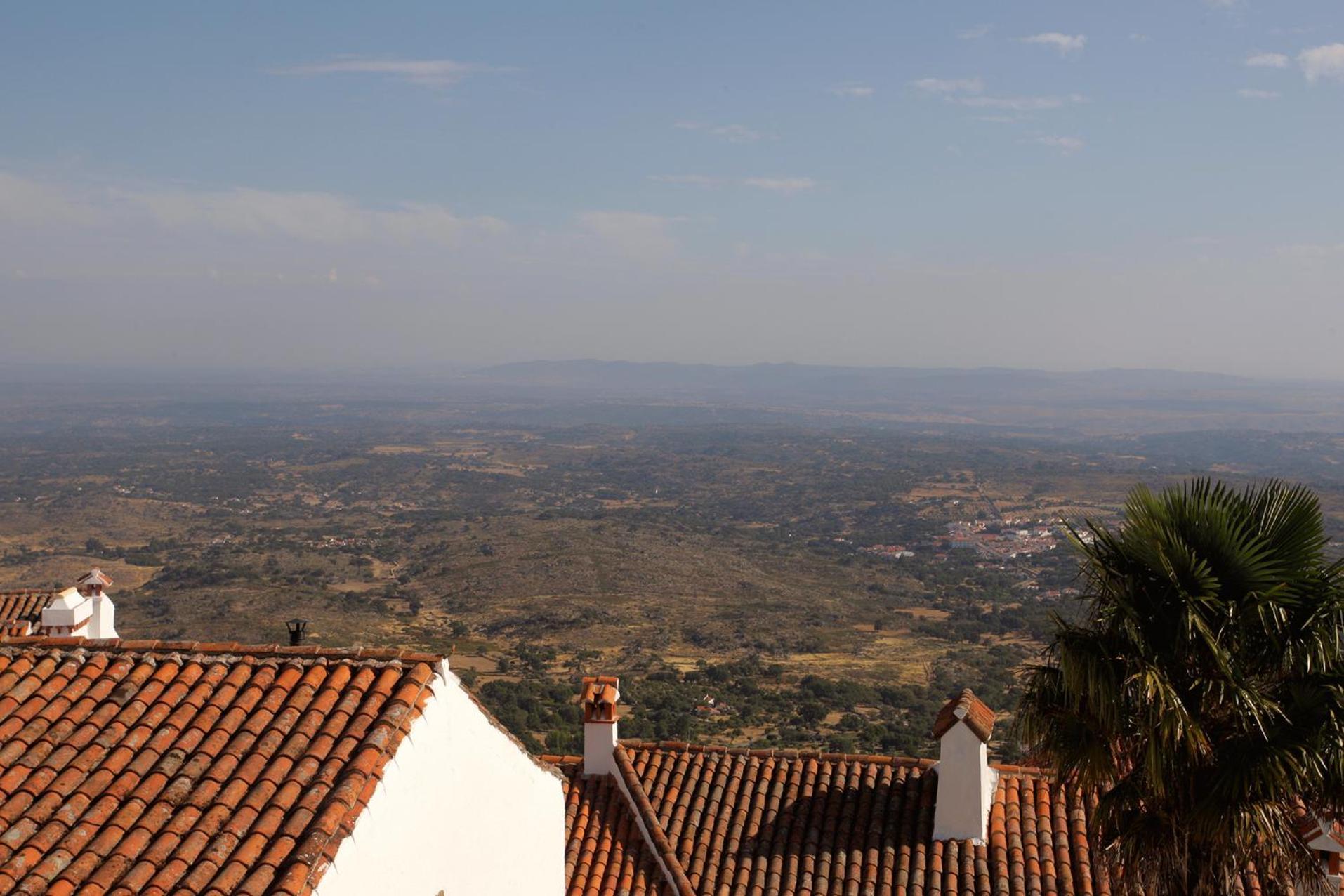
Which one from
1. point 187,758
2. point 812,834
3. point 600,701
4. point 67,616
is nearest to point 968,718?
point 812,834

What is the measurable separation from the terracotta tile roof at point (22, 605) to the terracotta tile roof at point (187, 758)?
9927mm

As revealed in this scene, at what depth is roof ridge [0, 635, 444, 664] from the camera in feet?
20.6

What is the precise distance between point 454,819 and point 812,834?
15.0 feet

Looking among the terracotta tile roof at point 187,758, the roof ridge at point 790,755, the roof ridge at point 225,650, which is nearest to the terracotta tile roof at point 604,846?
the roof ridge at point 790,755

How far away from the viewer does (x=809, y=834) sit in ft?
32.1

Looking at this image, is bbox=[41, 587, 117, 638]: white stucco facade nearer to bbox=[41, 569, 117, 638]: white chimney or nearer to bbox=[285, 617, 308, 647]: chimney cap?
bbox=[41, 569, 117, 638]: white chimney

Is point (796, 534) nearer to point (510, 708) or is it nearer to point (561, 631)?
point (561, 631)

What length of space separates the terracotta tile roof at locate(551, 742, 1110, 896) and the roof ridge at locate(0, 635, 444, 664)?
3.79 m

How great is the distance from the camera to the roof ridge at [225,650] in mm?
6289

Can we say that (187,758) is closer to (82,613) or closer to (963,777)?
(82,613)

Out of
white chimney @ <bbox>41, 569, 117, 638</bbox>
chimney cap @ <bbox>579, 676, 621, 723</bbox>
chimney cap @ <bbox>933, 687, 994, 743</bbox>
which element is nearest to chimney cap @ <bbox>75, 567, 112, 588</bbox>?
white chimney @ <bbox>41, 569, 117, 638</bbox>

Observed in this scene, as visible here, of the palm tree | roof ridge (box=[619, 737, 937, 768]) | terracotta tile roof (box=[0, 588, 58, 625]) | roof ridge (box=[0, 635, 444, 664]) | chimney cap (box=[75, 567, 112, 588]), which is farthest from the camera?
terracotta tile roof (box=[0, 588, 58, 625])

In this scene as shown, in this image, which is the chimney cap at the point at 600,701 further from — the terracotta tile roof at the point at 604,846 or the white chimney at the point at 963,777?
the white chimney at the point at 963,777

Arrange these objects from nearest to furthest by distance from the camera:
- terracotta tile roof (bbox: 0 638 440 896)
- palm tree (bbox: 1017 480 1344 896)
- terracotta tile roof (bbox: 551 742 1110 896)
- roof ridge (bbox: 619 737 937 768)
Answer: terracotta tile roof (bbox: 0 638 440 896) < palm tree (bbox: 1017 480 1344 896) < terracotta tile roof (bbox: 551 742 1110 896) < roof ridge (bbox: 619 737 937 768)
